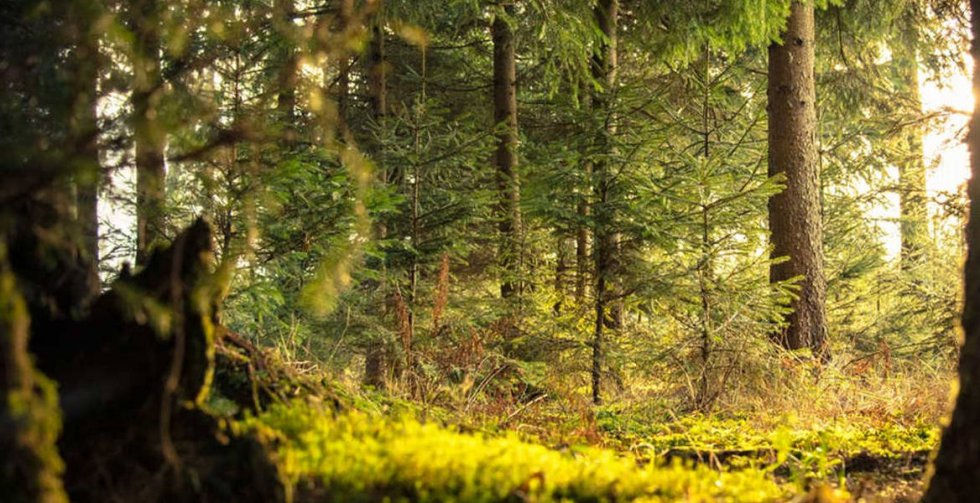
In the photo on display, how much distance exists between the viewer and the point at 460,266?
12.3 metres

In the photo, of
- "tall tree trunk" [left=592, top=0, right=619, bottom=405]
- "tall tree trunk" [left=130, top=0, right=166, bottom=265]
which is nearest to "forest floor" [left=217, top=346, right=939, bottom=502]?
"tall tree trunk" [left=130, top=0, right=166, bottom=265]

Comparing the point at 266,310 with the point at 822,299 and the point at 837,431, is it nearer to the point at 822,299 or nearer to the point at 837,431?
the point at 837,431

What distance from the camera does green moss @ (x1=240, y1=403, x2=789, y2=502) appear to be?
2.23 m

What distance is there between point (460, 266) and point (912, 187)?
333 inches

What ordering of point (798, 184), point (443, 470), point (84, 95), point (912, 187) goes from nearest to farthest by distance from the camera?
point (84, 95) < point (443, 470) < point (798, 184) < point (912, 187)

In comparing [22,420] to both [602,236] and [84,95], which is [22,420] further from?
[602,236]

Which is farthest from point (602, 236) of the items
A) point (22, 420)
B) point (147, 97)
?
point (22, 420)

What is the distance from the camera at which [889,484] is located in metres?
4.04

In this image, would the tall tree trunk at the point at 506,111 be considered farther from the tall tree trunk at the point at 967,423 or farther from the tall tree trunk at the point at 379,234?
the tall tree trunk at the point at 967,423

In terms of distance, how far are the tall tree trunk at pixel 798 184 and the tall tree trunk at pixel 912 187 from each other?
144 centimetres

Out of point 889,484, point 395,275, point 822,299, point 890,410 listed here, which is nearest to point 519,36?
point 395,275

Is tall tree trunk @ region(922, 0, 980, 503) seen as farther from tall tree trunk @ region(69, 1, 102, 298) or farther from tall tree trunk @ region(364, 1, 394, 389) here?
tall tree trunk @ region(364, 1, 394, 389)

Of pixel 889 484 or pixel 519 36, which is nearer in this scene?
pixel 889 484

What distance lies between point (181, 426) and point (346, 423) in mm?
667
